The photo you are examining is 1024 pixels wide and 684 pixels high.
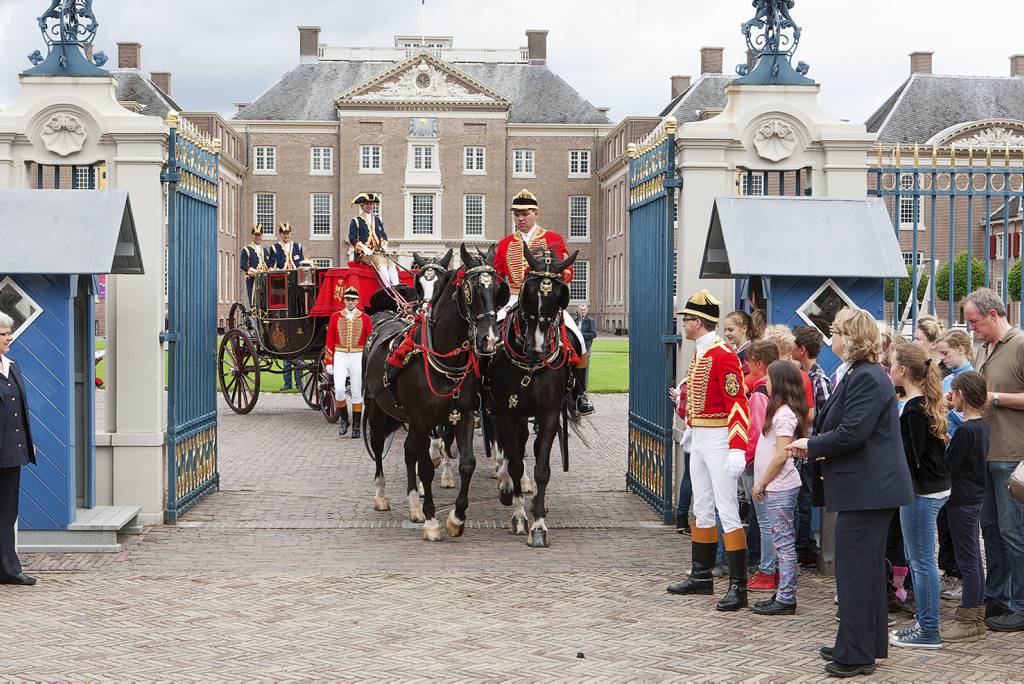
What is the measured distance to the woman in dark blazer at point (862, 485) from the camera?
16.6 feet

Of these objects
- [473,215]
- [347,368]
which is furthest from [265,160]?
[347,368]

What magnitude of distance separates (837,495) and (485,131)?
5851 cm

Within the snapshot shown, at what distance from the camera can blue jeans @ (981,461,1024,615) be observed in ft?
19.2

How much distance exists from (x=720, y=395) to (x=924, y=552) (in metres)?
1.36

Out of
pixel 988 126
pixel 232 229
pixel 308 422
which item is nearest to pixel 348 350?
pixel 308 422

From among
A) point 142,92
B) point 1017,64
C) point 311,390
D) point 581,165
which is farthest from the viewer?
point 581,165

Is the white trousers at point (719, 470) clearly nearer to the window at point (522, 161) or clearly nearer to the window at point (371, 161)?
the window at point (371, 161)

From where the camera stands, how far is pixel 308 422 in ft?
54.2

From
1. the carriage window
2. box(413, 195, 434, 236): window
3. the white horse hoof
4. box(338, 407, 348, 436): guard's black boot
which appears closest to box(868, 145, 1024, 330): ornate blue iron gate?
the white horse hoof

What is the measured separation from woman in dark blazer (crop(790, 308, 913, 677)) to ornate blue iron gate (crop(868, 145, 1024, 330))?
82.5 inches

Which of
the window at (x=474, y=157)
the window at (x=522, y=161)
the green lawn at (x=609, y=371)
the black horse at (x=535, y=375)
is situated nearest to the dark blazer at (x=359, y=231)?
the black horse at (x=535, y=375)

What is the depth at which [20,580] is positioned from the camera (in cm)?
671

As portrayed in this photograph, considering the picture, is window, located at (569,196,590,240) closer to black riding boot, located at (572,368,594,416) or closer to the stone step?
black riding boot, located at (572,368,594,416)

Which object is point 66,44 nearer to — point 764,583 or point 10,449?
point 10,449
